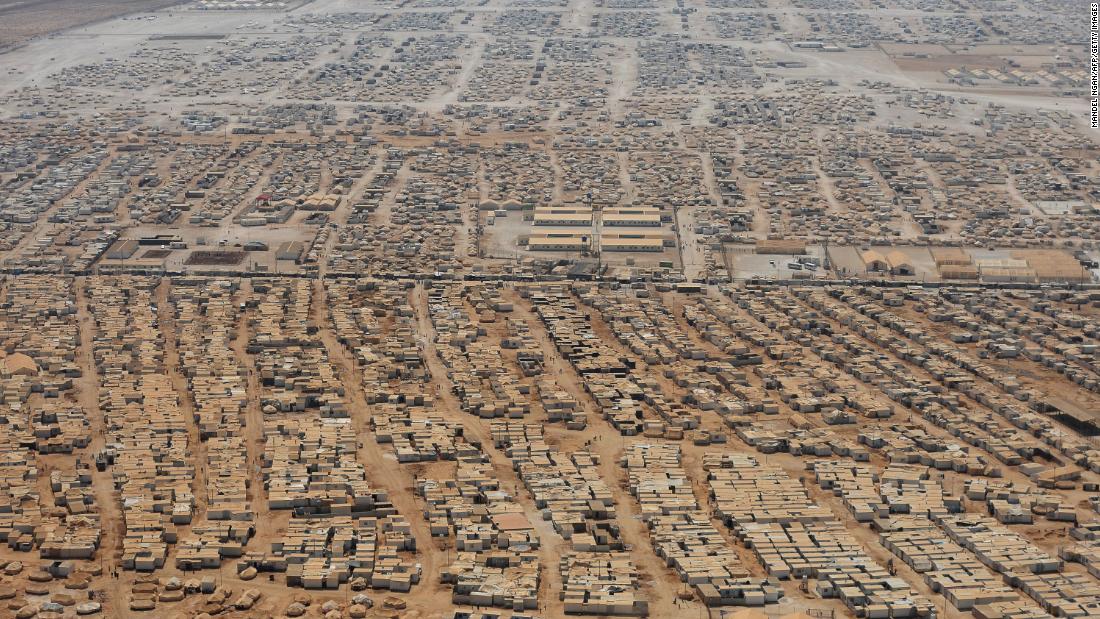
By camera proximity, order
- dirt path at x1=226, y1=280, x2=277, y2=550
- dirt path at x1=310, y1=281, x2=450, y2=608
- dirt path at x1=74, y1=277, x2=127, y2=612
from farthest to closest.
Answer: dirt path at x1=226, y1=280, x2=277, y2=550 < dirt path at x1=74, y1=277, x2=127, y2=612 < dirt path at x1=310, y1=281, x2=450, y2=608

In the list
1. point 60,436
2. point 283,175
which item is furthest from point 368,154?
point 60,436

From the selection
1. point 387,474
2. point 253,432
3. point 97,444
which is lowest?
point 253,432

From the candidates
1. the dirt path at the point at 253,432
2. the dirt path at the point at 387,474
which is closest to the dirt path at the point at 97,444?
the dirt path at the point at 253,432

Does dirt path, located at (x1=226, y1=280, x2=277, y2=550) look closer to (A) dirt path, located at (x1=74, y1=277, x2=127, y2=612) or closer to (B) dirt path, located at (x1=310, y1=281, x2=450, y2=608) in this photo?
(B) dirt path, located at (x1=310, y1=281, x2=450, y2=608)

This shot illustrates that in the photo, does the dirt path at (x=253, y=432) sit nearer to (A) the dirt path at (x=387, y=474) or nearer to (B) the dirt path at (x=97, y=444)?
(A) the dirt path at (x=387, y=474)

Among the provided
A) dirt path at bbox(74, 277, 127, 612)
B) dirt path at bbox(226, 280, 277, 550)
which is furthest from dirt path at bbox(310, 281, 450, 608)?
dirt path at bbox(74, 277, 127, 612)

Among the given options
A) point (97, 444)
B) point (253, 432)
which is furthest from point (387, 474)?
point (97, 444)

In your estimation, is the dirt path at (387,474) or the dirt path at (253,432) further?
the dirt path at (253,432)

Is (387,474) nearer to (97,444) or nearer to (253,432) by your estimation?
(253,432)

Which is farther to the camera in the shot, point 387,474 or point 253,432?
point 253,432

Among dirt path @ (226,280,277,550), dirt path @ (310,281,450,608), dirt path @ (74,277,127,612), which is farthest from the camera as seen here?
dirt path @ (226,280,277,550)

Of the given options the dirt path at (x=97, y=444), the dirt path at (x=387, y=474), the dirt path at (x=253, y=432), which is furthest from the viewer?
the dirt path at (x=253, y=432)

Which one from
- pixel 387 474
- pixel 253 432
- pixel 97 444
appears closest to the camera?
pixel 387 474
